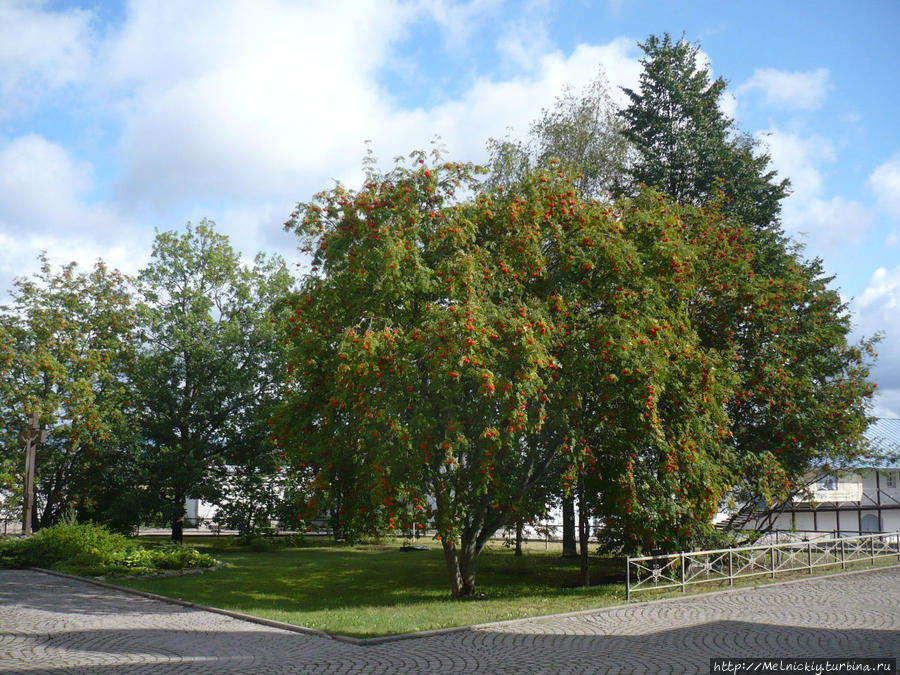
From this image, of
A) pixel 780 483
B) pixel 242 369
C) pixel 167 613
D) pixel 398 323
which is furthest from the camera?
pixel 242 369

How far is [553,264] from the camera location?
1719 centimetres

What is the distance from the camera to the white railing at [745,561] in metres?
16.6

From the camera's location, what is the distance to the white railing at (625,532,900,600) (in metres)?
16.6

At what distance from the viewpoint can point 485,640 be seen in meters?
11.0

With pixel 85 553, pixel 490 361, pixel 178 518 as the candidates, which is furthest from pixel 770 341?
pixel 178 518

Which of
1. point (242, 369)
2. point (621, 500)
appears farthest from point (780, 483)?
point (242, 369)

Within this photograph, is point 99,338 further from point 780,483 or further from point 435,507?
point 780,483

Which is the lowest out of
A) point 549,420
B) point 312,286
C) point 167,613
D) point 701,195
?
point 167,613

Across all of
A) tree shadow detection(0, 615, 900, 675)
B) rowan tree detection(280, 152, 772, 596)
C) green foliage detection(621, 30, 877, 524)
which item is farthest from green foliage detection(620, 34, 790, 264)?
tree shadow detection(0, 615, 900, 675)

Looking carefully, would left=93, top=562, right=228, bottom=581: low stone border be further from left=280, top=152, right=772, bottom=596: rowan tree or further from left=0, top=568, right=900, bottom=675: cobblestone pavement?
left=280, top=152, right=772, bottom=596: rowan tree

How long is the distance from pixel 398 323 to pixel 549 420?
4145 mm

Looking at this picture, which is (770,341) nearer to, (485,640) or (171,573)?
(485,640)

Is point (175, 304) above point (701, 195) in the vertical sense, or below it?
below

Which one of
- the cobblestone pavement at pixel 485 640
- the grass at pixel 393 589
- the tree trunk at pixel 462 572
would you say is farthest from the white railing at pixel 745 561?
the tree trunk at pixel 462 572
